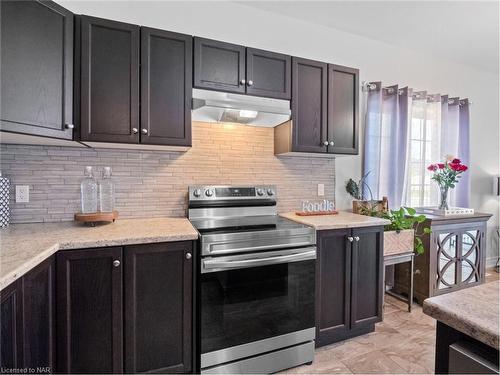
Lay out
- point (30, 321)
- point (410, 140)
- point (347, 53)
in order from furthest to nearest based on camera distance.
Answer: point (410, 140) → point (347, 53) → point (30, 321)

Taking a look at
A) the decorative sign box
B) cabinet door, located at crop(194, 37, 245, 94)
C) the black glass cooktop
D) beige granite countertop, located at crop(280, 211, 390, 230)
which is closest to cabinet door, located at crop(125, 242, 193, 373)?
the black glass cooktop

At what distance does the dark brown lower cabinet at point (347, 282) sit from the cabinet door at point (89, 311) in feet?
4.25

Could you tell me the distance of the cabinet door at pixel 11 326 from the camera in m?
0.97

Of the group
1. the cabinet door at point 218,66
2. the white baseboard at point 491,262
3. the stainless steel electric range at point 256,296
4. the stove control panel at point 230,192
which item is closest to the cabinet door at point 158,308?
the stainless steel electric range at point 256,296

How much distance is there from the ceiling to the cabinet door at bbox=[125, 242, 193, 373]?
2237mm

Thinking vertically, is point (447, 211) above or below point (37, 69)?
below

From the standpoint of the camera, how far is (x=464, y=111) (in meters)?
3.55

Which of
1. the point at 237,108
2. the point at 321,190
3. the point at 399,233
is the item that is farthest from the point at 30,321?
the point at 399,233

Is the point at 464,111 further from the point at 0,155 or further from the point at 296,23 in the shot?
the point at 0,155

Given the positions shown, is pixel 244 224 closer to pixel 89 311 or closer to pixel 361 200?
pixel 89 311

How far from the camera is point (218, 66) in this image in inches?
77.8

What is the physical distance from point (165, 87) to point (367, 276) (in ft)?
6.69

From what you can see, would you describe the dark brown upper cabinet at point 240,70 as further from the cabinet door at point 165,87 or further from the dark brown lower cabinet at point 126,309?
the dark brown lower cabinet at point 126,309

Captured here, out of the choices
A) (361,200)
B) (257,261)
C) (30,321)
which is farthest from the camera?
(361,200)
